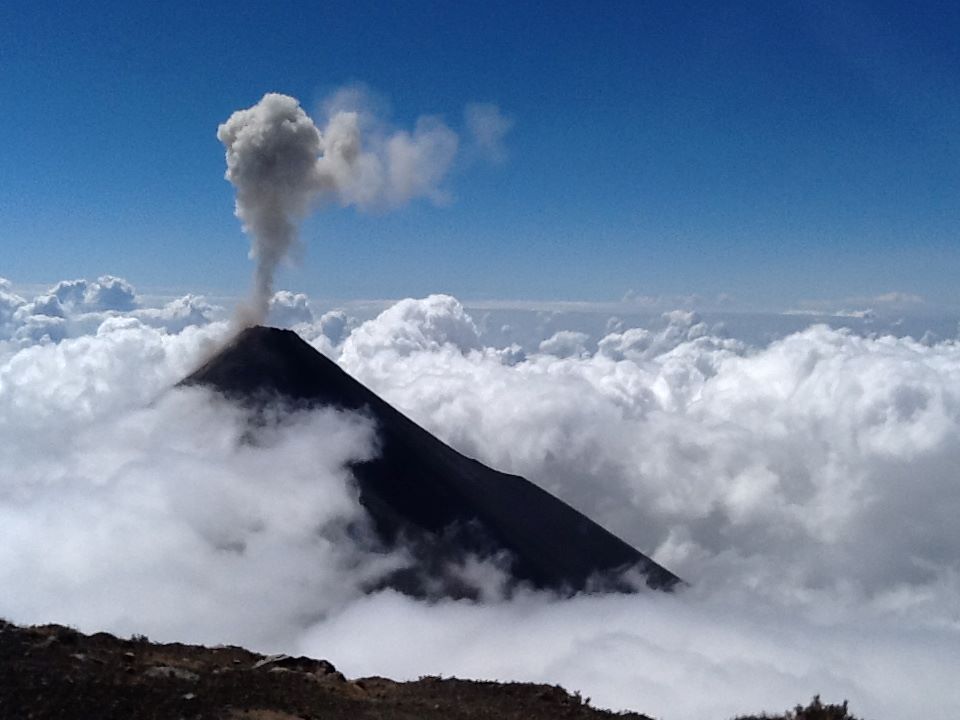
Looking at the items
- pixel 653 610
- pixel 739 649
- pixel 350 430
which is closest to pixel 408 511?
pixel 350 430

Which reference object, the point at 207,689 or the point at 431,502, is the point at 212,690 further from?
the point at 431,502

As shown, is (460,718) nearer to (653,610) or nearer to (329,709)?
(329,709)

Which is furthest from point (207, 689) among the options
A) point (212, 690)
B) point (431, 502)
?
point (431, 502)

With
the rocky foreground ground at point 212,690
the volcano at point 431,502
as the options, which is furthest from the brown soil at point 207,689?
the volcano at point 431,502

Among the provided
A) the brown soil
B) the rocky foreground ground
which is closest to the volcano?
the brown soil

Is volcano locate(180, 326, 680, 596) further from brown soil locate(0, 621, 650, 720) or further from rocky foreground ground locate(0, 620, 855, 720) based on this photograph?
rocky foreground ground locate(0, 620, 855, 720)

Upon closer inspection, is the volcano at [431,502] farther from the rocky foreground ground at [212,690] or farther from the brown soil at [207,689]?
the rocky foreground ground at [212,690]
